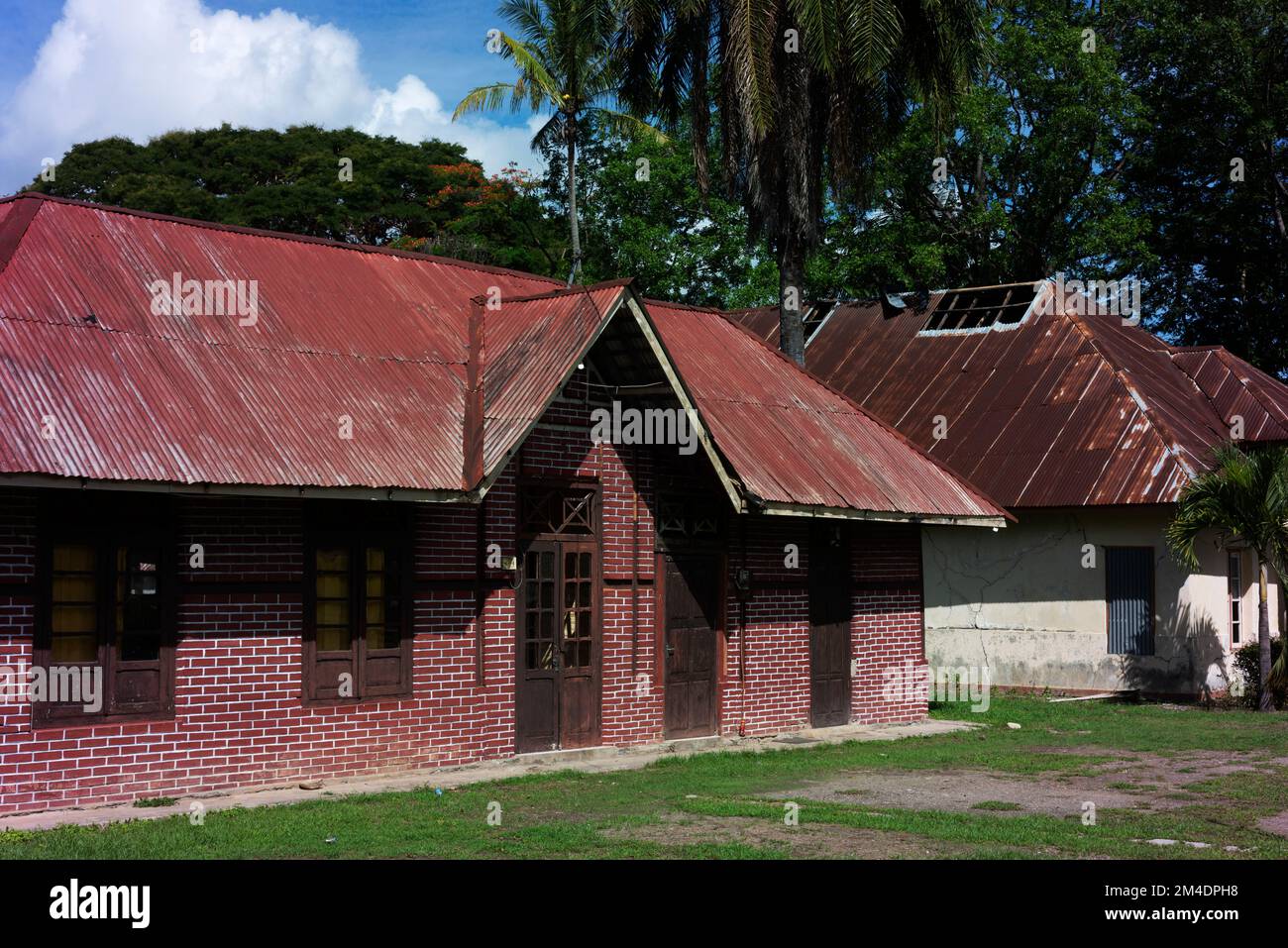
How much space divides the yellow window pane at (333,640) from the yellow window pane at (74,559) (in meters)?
2.29

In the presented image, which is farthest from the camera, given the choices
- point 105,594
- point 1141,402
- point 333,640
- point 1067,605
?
point 1141,402

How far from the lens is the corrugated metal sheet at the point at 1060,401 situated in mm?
24391

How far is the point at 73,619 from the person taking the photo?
12430 mm

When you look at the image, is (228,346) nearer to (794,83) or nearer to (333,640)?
(333,640)

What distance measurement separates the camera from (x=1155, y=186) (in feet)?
135

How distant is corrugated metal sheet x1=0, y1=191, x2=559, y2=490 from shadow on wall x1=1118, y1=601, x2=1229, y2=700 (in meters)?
13.4

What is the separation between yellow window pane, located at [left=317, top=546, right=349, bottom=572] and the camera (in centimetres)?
1395

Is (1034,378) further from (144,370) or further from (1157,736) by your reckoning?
(144,370)

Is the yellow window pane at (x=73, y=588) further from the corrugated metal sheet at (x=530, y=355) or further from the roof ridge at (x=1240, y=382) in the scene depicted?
the roof ridge at (x=1240, y=382)

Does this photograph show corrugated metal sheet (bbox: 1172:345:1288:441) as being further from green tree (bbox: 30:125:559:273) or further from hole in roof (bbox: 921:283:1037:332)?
green tree (bbox: 30:125:559:273)

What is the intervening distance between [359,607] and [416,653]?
31.9 inches

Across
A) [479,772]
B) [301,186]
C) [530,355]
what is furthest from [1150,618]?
[301,186]

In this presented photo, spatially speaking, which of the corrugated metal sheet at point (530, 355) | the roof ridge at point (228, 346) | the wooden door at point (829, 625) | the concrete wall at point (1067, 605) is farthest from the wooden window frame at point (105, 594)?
the concrete wall at point (1067, 605)

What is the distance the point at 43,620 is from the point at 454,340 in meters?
5.92
